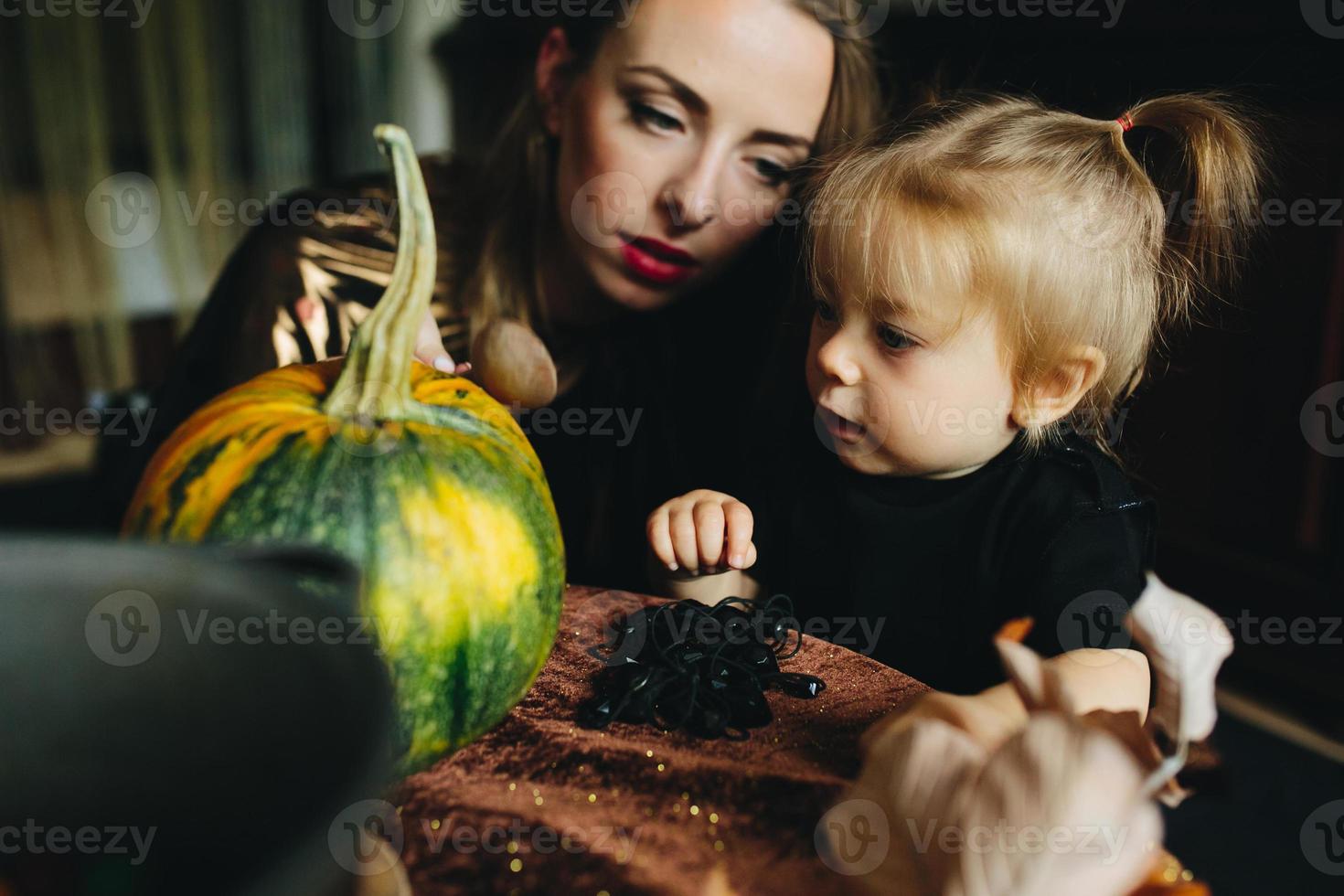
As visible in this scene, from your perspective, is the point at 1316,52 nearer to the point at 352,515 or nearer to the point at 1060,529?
the point at 1060,529

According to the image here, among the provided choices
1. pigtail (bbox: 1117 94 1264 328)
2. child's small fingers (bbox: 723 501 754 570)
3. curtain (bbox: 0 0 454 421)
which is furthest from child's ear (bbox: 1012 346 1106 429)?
curtain (bbox: 0 0 454 421)

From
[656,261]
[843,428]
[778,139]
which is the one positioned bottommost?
[843,428]

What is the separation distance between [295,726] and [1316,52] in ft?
5.85

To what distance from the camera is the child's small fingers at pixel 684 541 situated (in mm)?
854

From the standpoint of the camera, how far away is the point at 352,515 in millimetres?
497

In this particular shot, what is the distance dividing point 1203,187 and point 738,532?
0.49m

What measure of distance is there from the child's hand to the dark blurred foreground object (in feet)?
1.47

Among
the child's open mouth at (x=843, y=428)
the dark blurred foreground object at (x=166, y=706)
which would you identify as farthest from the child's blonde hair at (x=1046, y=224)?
the dark blurred foreground object at (x=166, y=706)

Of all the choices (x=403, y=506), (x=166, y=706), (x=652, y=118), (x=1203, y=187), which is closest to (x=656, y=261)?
(x=652, y=118)

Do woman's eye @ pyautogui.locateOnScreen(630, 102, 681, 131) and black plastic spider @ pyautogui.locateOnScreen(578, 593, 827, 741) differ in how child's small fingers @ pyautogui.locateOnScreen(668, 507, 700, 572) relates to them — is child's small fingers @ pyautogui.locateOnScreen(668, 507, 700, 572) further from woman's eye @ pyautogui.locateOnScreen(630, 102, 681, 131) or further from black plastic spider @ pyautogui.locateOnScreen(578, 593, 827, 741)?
woman's eye @ pyautogui.locateOnScreen(630, 102, 681, 131)

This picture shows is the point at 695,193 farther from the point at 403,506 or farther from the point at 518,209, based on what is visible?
the point at 403,506

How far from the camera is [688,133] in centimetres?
106

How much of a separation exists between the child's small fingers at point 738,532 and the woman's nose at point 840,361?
140mm

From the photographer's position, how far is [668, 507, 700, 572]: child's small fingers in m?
A: 0.85
